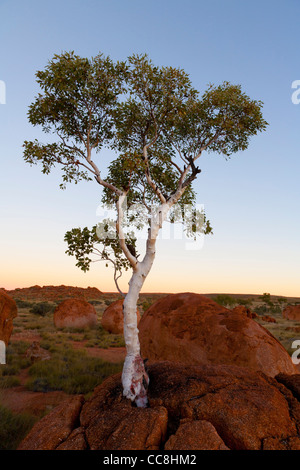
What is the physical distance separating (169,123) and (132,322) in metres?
6.47

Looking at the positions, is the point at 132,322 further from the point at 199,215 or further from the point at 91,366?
the point at 91,366

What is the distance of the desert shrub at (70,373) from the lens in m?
11.5

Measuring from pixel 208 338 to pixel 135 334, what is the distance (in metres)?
4.09

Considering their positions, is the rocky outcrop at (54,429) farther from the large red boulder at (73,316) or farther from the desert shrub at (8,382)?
the large red boulder at (73,316)

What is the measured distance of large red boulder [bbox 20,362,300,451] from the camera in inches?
203

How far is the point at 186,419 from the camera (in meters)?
5.54

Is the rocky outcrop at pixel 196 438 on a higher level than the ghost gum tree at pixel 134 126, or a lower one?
lower

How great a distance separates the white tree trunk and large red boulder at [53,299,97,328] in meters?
19.7

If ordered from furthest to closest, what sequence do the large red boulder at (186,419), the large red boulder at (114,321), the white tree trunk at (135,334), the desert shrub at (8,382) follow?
the large red boulder at (114,321), the desert shrub at (8,382), the white tree trunk at (135,334), the large red boulder at (186,419)

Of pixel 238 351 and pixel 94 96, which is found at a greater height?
pixel 94 96

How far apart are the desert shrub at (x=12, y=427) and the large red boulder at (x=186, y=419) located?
5.28 feet

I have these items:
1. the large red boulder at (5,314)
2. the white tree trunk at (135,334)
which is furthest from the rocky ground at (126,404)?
the large red boulder at (5,314)
